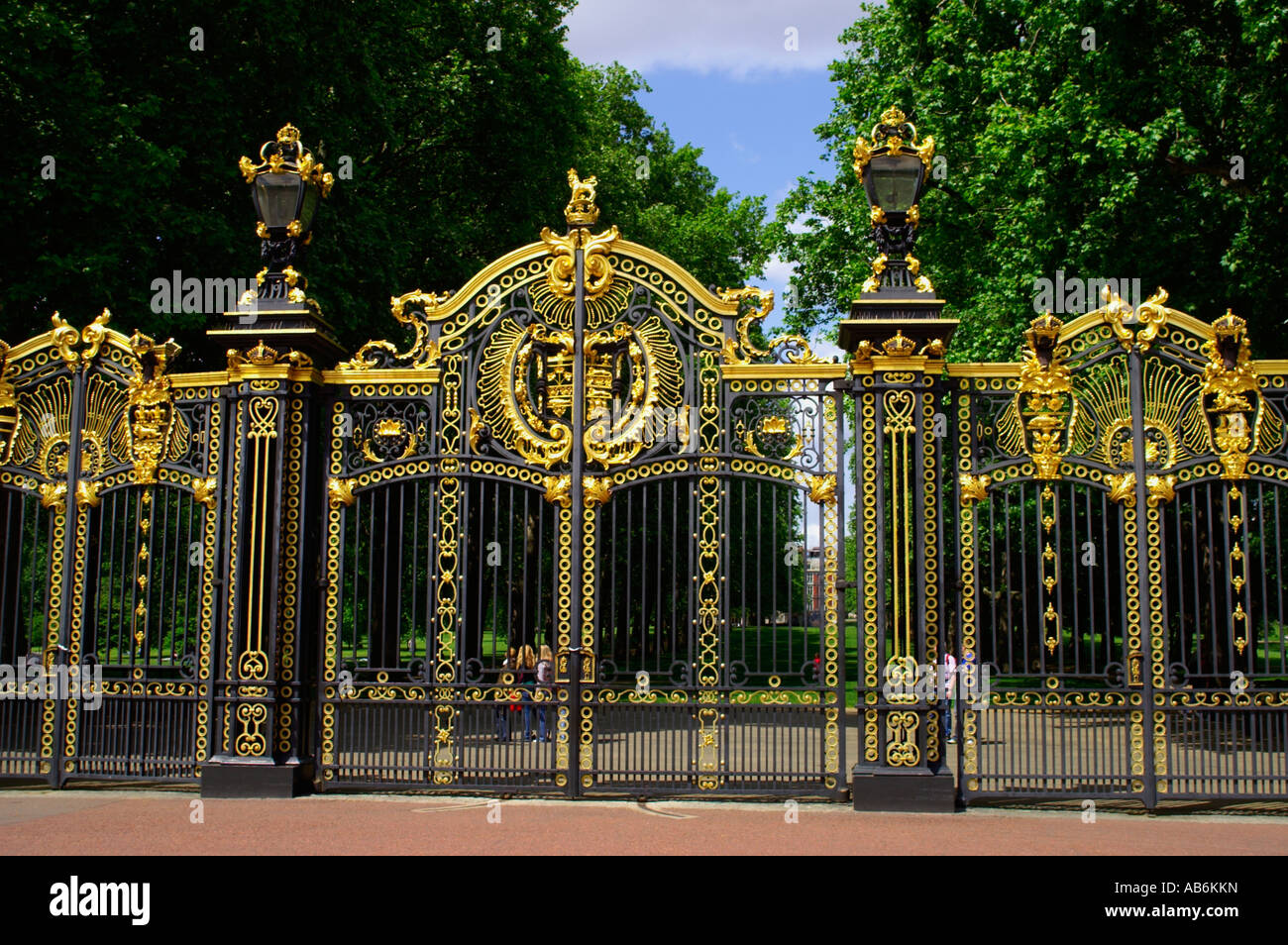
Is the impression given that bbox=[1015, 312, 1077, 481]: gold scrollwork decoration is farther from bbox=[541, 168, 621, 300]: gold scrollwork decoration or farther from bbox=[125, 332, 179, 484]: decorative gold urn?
bbox=[125, 332, 179, 484]: decorative gold urn

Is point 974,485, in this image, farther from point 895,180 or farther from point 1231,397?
point 895,180

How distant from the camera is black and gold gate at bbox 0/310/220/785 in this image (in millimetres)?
10203

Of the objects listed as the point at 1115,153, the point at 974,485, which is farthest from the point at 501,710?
the point at 1115,153

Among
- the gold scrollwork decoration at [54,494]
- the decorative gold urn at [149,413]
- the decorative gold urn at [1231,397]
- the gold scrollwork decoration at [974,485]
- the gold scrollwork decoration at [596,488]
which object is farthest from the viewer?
the gold scrollwork decoration at [54,494]

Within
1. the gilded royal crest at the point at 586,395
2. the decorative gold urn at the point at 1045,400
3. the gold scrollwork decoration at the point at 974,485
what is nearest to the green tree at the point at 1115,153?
the decorative gold urn at the point at 1045,400

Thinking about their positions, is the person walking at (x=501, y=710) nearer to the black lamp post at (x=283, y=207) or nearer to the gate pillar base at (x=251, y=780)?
the gate pillar base at (x=251, y=780)

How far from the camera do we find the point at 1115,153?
14.4 m

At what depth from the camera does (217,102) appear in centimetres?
1583

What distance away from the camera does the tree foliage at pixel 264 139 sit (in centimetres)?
1388

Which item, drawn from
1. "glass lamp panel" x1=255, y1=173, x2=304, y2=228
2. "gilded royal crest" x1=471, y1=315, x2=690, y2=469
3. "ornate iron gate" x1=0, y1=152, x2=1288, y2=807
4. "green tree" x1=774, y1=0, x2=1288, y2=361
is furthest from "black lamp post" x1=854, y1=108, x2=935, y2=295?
"green tree" x1=774, y1=0, x2=1288, y2=361

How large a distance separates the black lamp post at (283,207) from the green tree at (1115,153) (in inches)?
391

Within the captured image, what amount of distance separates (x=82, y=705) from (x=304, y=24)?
11.1 metres

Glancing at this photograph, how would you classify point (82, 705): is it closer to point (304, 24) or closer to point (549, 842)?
point (549, 842)

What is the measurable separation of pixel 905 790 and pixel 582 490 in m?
3.66
